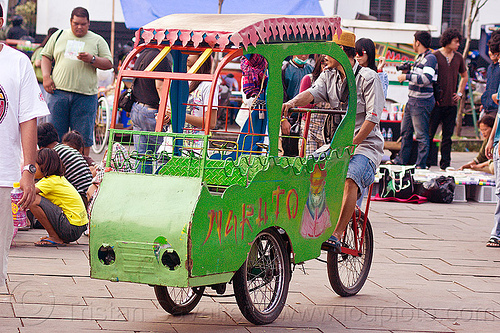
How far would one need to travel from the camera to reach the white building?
23.7 m

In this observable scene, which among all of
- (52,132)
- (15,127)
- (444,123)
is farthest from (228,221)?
(444,123)

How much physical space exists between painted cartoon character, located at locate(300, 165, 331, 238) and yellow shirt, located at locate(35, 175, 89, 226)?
260cm

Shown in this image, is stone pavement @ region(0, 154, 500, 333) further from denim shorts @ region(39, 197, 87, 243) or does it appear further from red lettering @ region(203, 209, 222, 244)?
red lettering @ region(203, 209, 222, 244)

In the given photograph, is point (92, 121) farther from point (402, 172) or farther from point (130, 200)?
point (130, 200)

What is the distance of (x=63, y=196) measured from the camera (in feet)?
23.5

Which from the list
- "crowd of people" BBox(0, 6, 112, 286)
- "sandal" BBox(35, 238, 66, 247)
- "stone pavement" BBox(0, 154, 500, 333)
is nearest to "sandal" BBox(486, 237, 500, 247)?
"stone pavement" BBox(0, 154, 500, 333)

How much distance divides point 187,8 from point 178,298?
839 cm

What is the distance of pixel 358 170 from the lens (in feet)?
19.4

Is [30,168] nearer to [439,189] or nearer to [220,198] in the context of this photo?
[220,198]

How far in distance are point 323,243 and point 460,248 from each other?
9.08ft

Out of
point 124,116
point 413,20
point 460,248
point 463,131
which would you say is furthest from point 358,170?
point 413,20

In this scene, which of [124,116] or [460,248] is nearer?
[460,248]

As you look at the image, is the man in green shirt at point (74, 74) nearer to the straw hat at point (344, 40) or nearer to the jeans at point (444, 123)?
the straw hat at point (344, 40)

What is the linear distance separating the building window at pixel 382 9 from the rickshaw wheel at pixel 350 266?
725 inches
